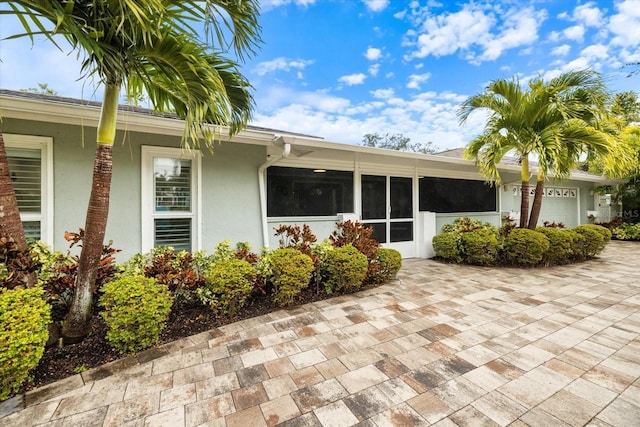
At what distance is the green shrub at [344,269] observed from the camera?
4660 mm

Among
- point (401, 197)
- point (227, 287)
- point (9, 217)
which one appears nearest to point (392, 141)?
point (401, 197)

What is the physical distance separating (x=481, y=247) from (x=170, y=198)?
6912 millimetres

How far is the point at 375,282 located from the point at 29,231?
5.45 metres

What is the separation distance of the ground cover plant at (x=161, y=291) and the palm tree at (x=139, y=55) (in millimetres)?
348

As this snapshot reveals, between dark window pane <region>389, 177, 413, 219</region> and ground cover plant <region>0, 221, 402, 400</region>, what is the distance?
2.56 m

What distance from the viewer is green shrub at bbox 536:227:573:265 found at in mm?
6758

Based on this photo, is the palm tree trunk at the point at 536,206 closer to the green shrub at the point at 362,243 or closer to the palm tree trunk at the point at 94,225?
the green shrub at the point at 362,243

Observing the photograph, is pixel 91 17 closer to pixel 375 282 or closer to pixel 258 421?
pixel 258 421

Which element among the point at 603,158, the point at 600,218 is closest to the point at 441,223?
the point at 603,158

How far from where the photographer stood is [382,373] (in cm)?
253

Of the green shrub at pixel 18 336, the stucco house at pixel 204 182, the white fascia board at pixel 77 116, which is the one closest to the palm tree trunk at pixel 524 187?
the stucco house at pixel 204 182

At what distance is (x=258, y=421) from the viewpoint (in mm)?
1971

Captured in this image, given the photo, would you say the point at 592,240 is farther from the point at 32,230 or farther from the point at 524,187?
the point at 32,230

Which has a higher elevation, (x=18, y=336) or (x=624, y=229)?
(x=624, y=229)
